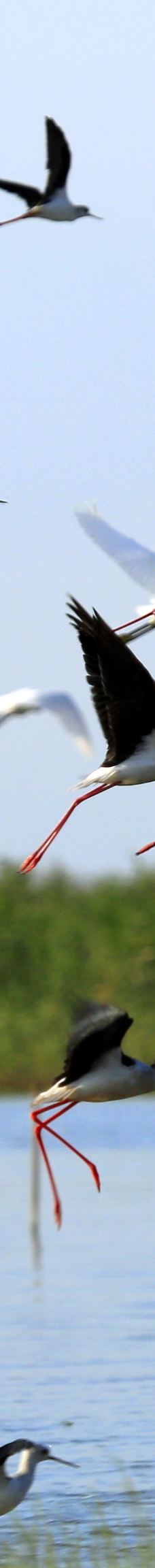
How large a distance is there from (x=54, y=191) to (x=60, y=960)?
2973 centimetres

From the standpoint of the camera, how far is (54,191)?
13719 mm

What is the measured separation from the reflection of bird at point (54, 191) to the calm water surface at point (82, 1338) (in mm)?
5775

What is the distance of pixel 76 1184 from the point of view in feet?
111

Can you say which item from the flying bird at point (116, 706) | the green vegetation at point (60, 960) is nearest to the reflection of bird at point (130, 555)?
the flying bird at point (116, 706)

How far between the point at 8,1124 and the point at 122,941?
18.8ft

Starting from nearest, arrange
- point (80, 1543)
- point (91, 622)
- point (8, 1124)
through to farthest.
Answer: point (91, 622), point (80, 1543), point (8, 1124)

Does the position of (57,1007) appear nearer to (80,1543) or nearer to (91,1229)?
(91,1229)

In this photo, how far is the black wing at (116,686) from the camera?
9984 mm

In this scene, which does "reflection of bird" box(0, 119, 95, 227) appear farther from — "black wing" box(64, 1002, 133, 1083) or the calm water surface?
the calm water surface

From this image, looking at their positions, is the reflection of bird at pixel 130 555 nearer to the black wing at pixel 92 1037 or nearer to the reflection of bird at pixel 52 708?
the reflection of bird at pixel 52 708

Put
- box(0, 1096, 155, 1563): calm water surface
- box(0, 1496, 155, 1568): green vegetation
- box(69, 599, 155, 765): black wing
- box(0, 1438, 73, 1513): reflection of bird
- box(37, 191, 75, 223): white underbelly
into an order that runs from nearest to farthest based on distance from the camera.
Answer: box(69, 599, 155, 765): black wing
box(0, 1496, 155, 1568): green vegetation
box(0, 1438, 73, 1513): reflection of bird
box(37, 191, 75, 223): white underbelly
box(0, 1096, 155, 1563): calm water surface

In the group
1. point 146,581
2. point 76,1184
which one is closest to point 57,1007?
point 76,1184

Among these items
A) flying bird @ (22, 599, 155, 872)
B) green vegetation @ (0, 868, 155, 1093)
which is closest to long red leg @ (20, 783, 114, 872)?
flying bird @ (22, 599, 155, 872)

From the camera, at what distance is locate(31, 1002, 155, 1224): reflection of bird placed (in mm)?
10539
